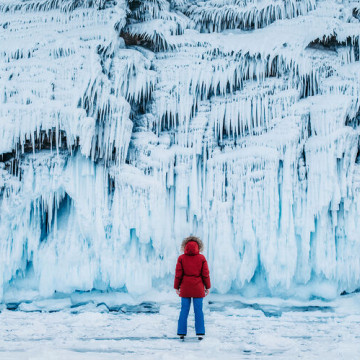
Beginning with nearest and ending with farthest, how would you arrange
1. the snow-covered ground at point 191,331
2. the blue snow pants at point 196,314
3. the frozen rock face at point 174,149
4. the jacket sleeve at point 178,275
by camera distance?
the snow-covered ground at point 191,331
the blue snow pants at point 196,314
the jacket sleeve at point 178,275
the frozen rock face at point 174,149

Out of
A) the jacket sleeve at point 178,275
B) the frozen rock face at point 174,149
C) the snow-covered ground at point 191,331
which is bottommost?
the snow-covered ground at point 191,331

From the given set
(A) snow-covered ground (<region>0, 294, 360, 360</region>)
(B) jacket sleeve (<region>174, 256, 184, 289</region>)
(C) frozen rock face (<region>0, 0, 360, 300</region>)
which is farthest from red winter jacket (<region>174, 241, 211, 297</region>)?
(C) frozen rock face (<region>0, 0, 360, 300</region>)

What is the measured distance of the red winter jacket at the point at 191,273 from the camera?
461cm

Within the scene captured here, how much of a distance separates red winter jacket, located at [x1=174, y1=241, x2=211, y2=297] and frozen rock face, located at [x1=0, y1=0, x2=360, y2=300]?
2.43 meters

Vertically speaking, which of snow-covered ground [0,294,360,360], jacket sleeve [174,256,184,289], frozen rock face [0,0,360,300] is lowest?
snow-covered ground [0,294,360,360]

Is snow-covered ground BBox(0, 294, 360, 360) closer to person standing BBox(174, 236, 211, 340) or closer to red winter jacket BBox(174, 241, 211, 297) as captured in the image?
person standing BBox(174, 236, 211, 340)

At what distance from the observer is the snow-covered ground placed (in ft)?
13.9

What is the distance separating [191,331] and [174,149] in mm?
3559

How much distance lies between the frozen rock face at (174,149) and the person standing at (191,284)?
2.44 meters

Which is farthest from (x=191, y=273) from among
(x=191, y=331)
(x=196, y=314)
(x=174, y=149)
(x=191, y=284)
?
(x=174, y=149)

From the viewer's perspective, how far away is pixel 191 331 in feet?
16.9

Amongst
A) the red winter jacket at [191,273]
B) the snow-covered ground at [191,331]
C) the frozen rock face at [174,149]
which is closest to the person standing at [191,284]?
the red winter jacket at [191,273]

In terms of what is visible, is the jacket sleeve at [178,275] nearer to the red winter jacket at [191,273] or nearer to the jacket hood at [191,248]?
the red winter jacket at [191,273]

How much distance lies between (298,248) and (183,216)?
2.25 m
